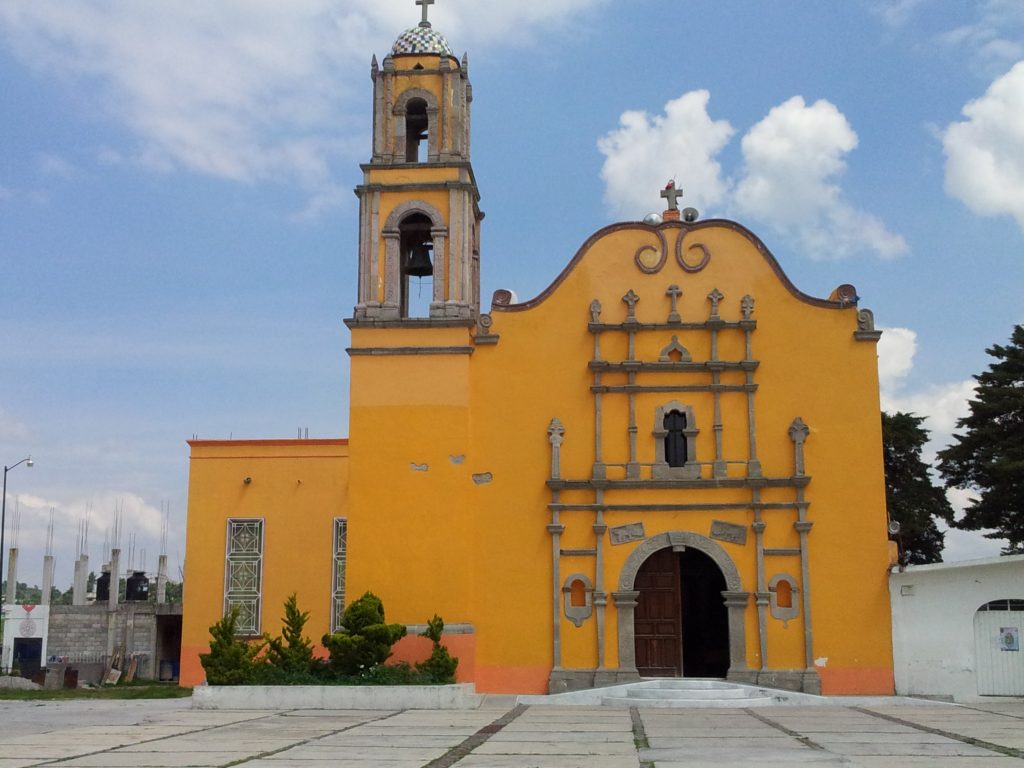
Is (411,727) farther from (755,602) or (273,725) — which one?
(755,602)

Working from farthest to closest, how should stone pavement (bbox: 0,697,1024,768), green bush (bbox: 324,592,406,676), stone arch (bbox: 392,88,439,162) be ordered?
stone arch (bbox: 392,88,439,162) → green bush (bbox: 324,592,406,676) → stone pavement (bbox: 0,697,1024,768)

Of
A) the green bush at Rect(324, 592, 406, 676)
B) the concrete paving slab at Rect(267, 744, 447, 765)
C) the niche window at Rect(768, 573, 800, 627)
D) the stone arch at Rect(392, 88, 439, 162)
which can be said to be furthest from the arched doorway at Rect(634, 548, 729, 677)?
the concrete paving slab at Rect(267, 744, 447, 765)

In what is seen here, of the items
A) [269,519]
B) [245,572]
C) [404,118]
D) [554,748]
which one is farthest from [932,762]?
[245,572]

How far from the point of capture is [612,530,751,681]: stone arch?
1941 cm

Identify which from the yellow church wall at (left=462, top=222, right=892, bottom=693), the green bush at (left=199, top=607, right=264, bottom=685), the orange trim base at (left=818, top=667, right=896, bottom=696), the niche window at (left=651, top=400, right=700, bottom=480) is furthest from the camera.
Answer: the niche window at (left=651, top=400, right=700, bottom=480)

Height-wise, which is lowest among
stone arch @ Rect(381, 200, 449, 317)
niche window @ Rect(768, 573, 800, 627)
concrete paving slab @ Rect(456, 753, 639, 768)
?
concrete paving slab @ Rect(456, 753, 639, 768)

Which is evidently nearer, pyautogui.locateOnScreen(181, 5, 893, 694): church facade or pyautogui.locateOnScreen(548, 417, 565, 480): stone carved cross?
pyautogui.locateOnScreen(181, 5, 893, 694): church facade

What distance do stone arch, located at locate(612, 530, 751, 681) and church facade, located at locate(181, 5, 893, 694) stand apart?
0.13 ft

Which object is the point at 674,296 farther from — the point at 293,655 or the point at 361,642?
the point at 293,655

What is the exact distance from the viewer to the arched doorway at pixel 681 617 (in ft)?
64.9

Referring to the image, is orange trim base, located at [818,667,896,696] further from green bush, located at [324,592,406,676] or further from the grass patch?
the grass patch

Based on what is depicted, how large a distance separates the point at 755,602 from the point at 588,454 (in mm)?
3802

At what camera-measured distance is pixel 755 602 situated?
769 inches

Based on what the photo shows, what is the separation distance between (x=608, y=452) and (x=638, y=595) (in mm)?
2529
